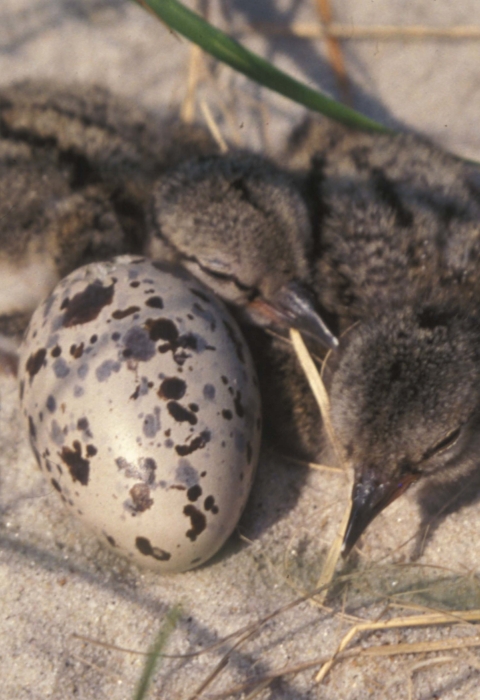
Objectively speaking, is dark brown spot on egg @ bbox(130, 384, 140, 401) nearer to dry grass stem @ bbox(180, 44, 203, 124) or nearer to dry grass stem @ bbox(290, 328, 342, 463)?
dry grass stem @ bbox(290, 328, 342, 463)

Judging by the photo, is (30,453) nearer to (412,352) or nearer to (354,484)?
(354,484)

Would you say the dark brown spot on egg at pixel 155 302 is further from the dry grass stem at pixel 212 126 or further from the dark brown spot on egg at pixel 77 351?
the dry grass stem at pixel 212 126

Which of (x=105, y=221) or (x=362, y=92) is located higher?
(x=362, y=92)

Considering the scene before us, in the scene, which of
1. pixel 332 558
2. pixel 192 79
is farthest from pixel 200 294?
pixel 192 79

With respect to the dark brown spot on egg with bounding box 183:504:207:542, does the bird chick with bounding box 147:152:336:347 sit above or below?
above

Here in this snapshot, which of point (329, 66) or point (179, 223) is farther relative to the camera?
point (329, 66)

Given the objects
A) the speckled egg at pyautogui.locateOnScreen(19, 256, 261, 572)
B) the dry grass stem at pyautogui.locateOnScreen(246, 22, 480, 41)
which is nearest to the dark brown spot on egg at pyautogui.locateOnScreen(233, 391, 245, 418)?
the speckled egg at pyautogui.locateOnScreen(19, 256, 261, 572)

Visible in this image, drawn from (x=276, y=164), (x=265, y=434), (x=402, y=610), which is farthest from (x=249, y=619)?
(x=276, y=164)

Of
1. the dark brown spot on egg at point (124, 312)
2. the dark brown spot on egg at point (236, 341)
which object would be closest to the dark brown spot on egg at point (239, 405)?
→ the dark brown spot on egg at point (236, 341)
